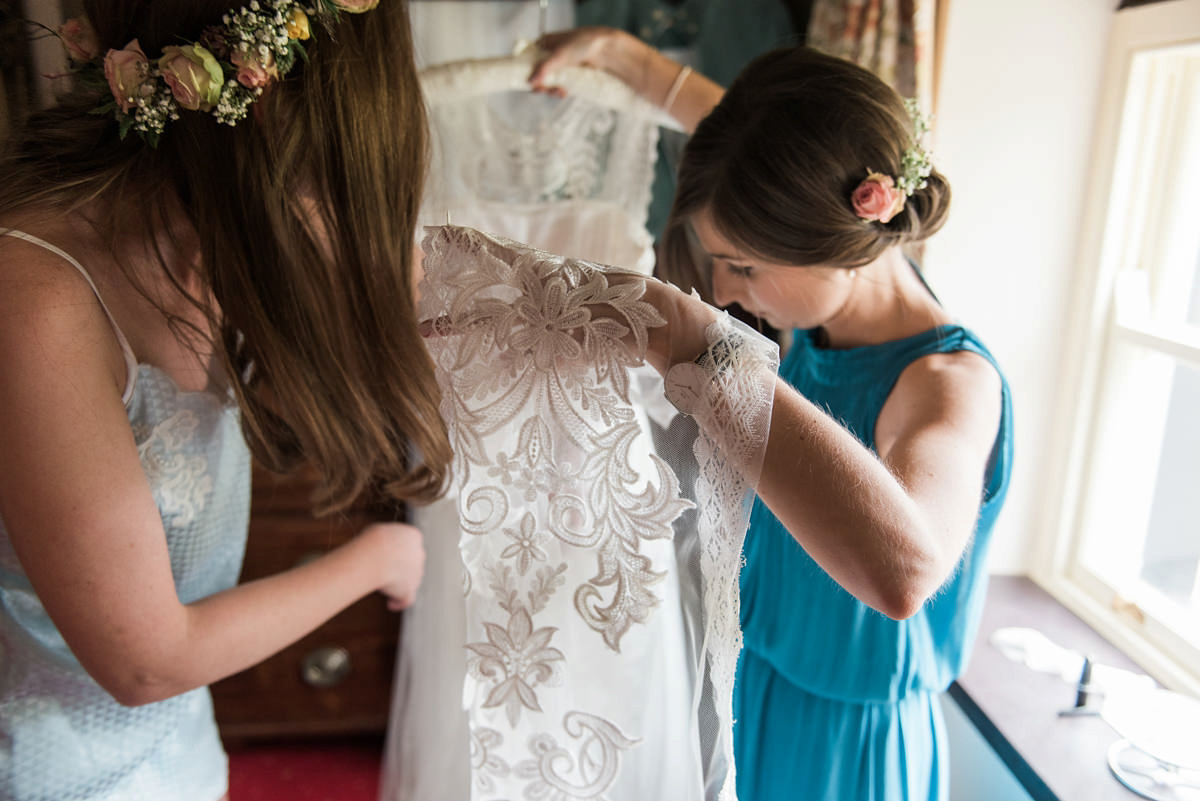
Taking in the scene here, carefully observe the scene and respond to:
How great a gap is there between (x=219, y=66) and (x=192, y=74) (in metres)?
0.02

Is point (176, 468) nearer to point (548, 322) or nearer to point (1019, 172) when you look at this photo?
point (548, 322)

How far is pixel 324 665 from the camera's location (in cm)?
178

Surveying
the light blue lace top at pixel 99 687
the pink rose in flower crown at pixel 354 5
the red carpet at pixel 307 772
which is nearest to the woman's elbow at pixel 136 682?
the light blue lace top at pixel 99 687

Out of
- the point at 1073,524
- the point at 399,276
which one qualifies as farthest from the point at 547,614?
the point at 1073,524

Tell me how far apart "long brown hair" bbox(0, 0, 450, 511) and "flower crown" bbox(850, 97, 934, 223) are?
0.39 metres

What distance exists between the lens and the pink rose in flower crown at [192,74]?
2.05 ft

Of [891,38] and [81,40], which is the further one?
[891,38]

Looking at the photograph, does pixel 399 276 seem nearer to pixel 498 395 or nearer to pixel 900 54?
pixel 498 395

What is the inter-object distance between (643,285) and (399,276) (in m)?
0.27

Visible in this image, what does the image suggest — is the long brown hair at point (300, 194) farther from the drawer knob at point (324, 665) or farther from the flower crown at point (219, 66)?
the drawer knob at point (324, 665)

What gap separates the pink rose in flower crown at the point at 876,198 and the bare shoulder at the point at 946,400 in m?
0.15

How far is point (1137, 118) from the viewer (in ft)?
3.67

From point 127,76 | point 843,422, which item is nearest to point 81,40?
point 127,76

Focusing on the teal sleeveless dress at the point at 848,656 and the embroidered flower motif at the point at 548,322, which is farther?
the teal sleeveless dress at the point at 848,656
